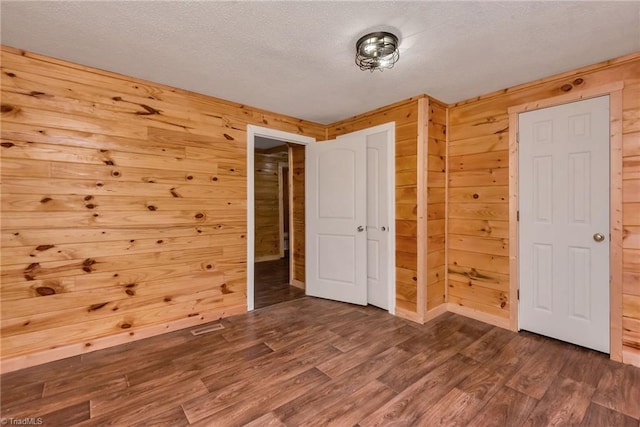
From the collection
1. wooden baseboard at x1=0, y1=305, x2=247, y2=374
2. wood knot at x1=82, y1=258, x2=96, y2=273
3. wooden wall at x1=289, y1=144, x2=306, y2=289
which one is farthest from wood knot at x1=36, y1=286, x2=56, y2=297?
wooden wall at x1=289, y1=144, x2=306, y2=289

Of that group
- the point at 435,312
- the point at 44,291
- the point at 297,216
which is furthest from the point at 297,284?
the point at 44,291

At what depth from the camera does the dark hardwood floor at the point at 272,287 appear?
362 cm

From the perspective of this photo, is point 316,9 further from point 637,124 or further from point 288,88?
point 637,124

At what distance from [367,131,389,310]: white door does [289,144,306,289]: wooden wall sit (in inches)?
44.8

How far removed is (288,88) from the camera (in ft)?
8.80

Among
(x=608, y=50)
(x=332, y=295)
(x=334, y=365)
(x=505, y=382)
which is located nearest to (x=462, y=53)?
(x=608, y=50)

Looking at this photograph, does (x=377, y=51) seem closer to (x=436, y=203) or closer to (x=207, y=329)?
(x=436, y=203)

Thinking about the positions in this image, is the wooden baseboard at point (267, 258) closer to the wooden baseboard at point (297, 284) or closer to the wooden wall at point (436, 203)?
the wooden baseboard at point (297, 284)

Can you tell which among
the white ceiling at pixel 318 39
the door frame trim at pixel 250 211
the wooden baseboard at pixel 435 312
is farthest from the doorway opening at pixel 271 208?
the white ceiling at pixel 318 39

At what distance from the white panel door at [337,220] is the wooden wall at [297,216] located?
0.39m

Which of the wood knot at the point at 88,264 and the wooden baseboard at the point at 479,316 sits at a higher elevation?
the wood knot at the point at 88,264

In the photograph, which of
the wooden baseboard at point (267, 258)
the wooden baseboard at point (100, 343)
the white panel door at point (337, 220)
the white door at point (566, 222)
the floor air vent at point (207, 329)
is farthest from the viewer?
the wooden baseboard at point (267, 258)

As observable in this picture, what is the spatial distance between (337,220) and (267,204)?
3181 millimetres

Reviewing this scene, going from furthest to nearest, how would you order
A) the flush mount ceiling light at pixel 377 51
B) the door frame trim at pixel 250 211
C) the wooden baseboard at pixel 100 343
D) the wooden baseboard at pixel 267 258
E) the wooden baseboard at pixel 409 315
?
the wooden baseboard at pixel 267 258 → the door frame trim at pixel 250 211 → the wooden baseboard at pixel 409 315 → the wooden baseboard at pixel 100 343 → the flush mount ceiling light at pixel 377 51
